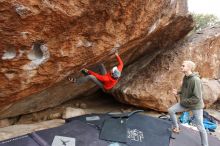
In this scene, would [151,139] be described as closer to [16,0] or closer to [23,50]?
[23,50]

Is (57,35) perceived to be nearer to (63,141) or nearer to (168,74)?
(63,141)

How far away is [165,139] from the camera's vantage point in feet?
19.0

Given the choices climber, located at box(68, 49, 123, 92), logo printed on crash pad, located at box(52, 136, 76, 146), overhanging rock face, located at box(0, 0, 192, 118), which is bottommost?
logo printed on crash pad, located at box(52, 136, 76, 146)

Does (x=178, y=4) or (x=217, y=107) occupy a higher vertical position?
(x=178, y=4)

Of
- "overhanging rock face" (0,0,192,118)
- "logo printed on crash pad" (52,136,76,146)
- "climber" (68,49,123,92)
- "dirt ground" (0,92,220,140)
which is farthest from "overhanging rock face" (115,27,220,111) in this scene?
"logo printed on crash pad" (52,136,76,146)

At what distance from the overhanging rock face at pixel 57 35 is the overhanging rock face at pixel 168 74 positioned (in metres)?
1.90

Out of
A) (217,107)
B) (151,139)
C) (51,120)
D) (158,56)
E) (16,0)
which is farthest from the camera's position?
(217,107)

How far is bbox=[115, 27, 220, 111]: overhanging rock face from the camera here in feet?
25.9

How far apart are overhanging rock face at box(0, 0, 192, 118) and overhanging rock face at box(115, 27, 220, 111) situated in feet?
6.25

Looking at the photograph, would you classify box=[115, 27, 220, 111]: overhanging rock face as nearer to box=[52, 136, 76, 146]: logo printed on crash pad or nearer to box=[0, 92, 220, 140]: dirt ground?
box=[0, 92, 220, 140]: dirt ground

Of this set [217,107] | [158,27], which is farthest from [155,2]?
[217,107]

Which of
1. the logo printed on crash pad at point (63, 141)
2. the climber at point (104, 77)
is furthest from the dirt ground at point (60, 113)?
the climber at point (104, 77)

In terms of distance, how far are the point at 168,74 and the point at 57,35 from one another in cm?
441

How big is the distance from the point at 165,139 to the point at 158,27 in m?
2.52
